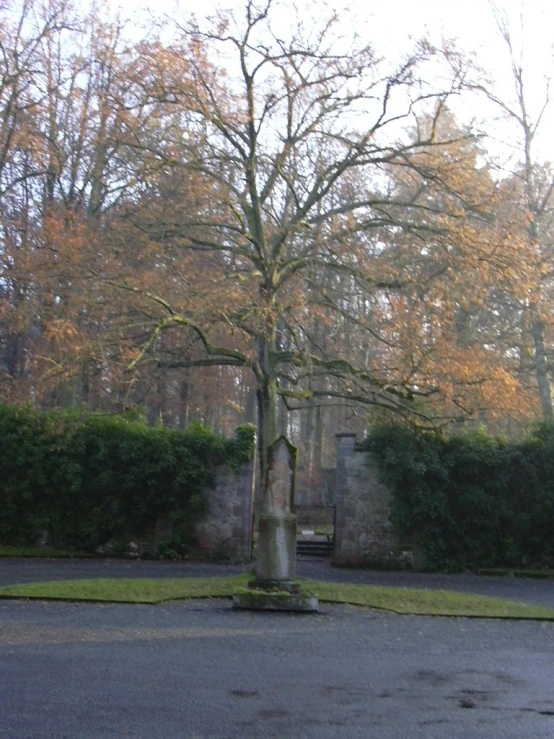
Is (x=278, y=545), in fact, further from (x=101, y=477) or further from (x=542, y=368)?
(x=542, y=368)

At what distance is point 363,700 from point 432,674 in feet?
4.40

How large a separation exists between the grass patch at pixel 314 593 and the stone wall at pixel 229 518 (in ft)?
17.4

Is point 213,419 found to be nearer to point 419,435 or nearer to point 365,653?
point 419,435

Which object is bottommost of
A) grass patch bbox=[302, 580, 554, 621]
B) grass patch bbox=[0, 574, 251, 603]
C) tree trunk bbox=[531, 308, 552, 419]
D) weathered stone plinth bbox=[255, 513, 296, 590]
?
grass patch bbox=[302, 580, 554, 621]

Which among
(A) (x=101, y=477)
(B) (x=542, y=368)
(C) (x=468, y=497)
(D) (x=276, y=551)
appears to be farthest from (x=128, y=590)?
(B) (x=542, y=368)

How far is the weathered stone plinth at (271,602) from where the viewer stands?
12133 millimetres

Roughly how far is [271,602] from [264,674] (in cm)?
424

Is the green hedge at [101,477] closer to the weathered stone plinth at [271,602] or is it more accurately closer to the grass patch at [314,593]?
the grass patch at [314,593]

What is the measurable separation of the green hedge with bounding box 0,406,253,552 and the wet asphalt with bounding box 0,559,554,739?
859cm

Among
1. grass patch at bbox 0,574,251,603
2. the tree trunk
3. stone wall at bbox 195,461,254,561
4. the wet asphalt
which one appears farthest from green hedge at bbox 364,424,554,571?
the wet asphalt

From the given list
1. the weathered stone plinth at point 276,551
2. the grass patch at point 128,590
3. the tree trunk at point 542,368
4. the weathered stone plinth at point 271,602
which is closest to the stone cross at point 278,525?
the weathered stone plinth at point 276,551

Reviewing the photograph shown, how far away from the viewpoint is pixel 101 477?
2133 cm

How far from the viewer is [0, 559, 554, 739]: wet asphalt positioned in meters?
6.30

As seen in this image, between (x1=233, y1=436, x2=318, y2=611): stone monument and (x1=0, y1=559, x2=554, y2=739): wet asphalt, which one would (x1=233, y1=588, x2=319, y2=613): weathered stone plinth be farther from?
(x1=0, y1=559, x2=554, y2=739): wet asphalt
